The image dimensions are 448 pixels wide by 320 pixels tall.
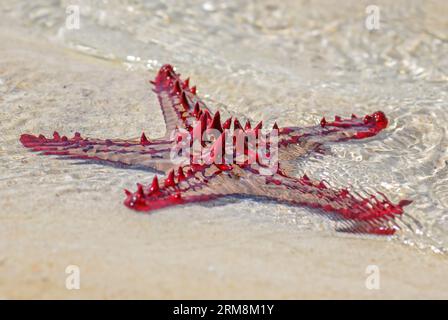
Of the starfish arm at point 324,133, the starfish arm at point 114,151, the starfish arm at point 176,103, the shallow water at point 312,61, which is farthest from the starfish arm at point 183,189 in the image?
the shallow water at point 312,61

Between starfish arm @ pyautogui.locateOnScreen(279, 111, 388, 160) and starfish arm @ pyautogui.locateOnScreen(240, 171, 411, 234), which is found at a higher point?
starfish arm @ pyautogui.locateOnScreen(279, 111, 388, 160)

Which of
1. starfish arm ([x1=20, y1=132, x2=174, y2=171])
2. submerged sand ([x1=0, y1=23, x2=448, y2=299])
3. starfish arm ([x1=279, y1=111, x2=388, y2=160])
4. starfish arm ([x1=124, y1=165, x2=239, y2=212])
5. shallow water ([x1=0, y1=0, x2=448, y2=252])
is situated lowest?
submerged sand ([x1=0, y1=23, x2=448, y2=299])

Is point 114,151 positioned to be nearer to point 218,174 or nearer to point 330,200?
point 218,174

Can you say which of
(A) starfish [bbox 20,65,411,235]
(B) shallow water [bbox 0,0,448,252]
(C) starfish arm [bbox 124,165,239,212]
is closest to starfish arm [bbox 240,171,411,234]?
(A) starfish [bbox 20,65,411,235]

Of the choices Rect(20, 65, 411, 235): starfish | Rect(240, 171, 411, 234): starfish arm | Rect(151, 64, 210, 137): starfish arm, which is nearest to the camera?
Rect(20, 65, 411, 235): starfish

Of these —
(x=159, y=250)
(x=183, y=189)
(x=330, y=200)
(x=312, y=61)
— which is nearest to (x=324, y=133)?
(x=330, y=200)

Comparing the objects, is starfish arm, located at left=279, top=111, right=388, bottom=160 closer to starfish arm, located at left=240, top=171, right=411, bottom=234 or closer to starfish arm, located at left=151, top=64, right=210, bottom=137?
starfish arm, located at left=240, top=171, right=411, bottom=234

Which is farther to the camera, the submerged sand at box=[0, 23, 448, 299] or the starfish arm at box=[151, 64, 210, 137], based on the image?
the starfish arm at box=[151, 64, 210, 137]
